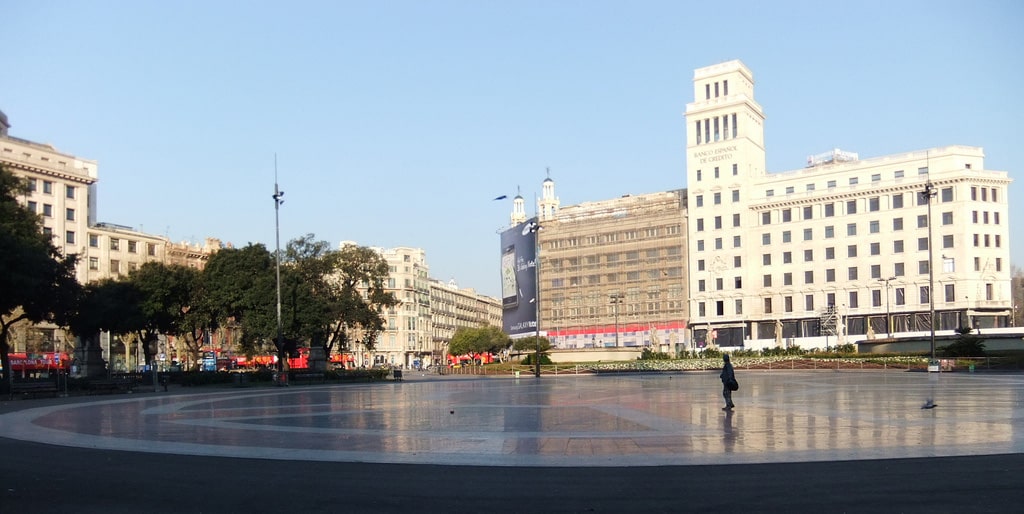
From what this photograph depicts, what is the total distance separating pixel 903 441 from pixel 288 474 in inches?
441

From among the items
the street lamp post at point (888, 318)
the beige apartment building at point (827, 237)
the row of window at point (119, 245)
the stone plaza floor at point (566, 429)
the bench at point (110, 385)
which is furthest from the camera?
the row of window at point (119, 245)

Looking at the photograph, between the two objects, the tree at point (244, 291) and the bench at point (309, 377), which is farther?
the tree at point (244, 291)

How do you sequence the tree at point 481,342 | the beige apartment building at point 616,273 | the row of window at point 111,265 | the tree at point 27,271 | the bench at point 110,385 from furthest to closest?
1. the tree at point 481,342
2. the beige apartment building at point 616,273
3. the row of window at point 111,265
4. the bench at point 110,385
5. the tree at point 27,271

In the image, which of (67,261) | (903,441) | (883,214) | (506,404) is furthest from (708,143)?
(903,441)

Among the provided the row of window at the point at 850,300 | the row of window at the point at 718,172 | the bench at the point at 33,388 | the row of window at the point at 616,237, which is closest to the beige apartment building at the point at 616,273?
the row of window at the point at 616,237

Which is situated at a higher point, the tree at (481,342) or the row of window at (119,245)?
the row of window at (119,245)

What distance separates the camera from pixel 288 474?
13695 mm

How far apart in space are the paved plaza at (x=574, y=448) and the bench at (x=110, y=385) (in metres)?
18.4

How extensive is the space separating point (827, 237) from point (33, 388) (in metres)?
91.3

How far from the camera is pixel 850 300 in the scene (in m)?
106

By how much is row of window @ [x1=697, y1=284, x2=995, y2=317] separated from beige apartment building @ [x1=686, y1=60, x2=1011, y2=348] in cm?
14

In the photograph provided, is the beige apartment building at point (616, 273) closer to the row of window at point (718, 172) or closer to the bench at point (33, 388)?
the row of window at point (718, 172)

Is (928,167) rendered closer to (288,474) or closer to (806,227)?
(806,227)

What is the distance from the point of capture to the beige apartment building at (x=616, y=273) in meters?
123
